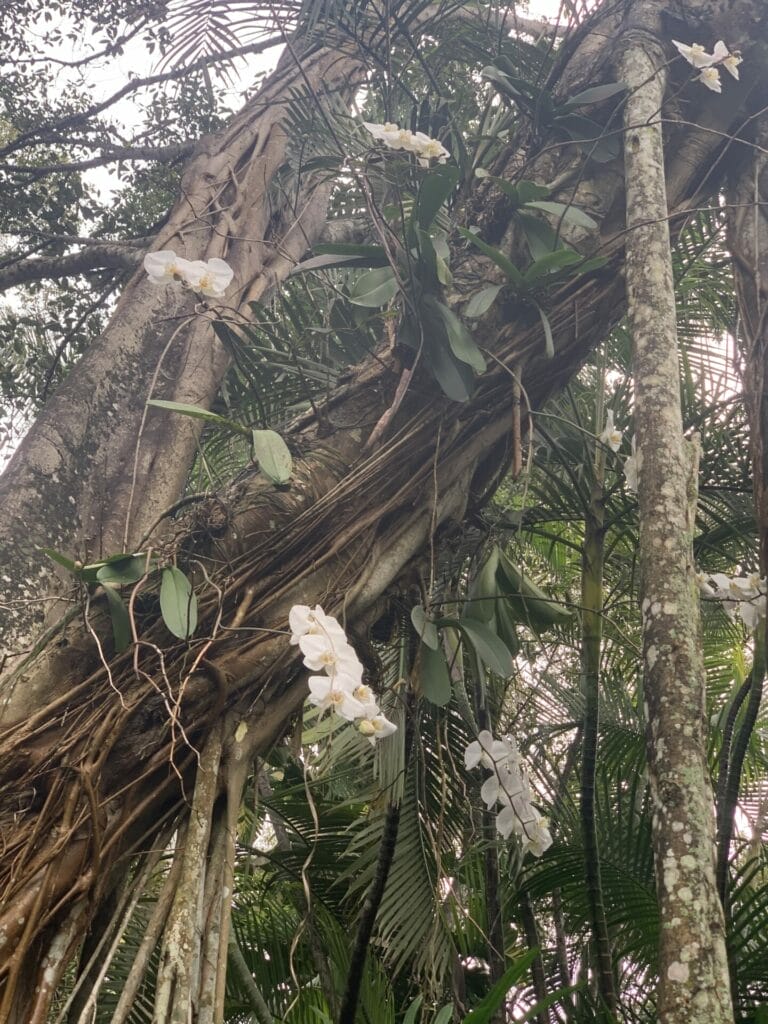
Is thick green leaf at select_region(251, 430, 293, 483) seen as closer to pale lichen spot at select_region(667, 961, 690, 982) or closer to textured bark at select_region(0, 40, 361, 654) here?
textured bark at select_region(0, 40, 361, 654)

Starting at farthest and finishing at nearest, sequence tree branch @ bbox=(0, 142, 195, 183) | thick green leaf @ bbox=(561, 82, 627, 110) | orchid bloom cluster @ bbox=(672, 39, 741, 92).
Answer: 1. tree branch @ bbox=(0, 142, 195, 183)
2. thick green leaf @ bbox=(561, 82, 627, 110)
3. orchid bloom cluster @ bbox=(672, 39, 741, 92)

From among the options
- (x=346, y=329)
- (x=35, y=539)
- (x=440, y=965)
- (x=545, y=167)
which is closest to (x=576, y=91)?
(x=545, y=167)

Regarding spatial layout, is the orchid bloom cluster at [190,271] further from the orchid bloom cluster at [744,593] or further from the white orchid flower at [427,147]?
the orchid bloom cluster at [744,593]

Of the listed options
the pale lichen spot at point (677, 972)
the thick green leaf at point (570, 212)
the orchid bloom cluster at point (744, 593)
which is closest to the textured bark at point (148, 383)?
the thick green leaf at point (570, 212)

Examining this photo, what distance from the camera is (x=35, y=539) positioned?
1706mm

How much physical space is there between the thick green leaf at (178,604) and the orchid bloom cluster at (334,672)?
16 cm

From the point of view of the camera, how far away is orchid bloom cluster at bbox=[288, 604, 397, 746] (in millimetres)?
1183

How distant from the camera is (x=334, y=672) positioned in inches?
47.3

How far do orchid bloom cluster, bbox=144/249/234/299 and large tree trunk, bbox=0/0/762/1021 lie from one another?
0.20 meters

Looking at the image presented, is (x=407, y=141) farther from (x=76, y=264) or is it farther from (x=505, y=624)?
(x=76, y=264)

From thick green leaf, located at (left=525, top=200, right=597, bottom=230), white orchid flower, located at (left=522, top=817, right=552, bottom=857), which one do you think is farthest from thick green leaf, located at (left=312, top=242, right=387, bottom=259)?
white orchid flower, located at (left=522, top=817, right=552, bottom=857)

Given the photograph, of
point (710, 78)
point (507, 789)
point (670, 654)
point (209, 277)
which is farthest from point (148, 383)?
point (670, 654)

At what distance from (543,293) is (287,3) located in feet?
4.28

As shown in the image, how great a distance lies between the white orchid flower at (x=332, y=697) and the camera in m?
1.18
